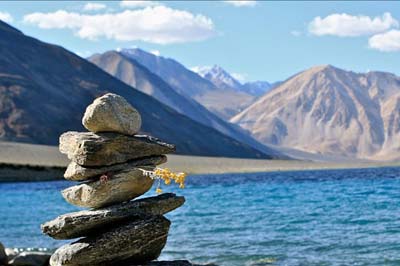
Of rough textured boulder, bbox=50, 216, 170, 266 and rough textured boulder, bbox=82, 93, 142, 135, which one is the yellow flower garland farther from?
rough textured boulder, bbox=82, 93, 142, 135

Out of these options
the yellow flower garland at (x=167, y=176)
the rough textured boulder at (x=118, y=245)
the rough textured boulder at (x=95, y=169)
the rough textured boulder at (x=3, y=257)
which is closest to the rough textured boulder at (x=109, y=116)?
the rough textured boulder at (x=95, y=169)

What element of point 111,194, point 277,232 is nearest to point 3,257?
point 111,194

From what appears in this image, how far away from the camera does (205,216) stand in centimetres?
4262

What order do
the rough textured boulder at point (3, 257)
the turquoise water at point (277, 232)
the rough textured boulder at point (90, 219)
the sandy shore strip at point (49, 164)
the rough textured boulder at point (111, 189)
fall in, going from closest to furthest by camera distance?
1. the rough textured boulder at point (90, 219)
2. the rough textured boulder at point (111, 189)
3. the rough textured boulder at point (3, 257)
4. the turquoise water at point (277, 232)
5. the sandy shore strip at point (49, 164)

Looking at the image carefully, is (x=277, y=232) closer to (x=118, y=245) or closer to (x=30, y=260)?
(x=30, y=260)

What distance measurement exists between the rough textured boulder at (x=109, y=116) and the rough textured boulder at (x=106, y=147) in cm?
16

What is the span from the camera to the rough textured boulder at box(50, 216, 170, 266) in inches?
568

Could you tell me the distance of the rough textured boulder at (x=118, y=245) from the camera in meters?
14.4

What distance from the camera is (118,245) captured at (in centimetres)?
1450

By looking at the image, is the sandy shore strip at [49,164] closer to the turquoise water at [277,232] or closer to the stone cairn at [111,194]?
the turquoise water at [277,232]

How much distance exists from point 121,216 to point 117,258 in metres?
0.88

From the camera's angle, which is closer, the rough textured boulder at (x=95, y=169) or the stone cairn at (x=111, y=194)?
the stone cairn at (x=111, y=194)

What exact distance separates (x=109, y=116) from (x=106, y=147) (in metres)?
0.68

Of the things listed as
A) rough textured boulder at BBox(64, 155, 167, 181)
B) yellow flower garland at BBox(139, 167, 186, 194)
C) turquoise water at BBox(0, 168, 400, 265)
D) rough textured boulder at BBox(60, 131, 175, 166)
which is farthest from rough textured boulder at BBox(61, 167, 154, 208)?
turquoise water at BBox(0, 168, 400, 265)
